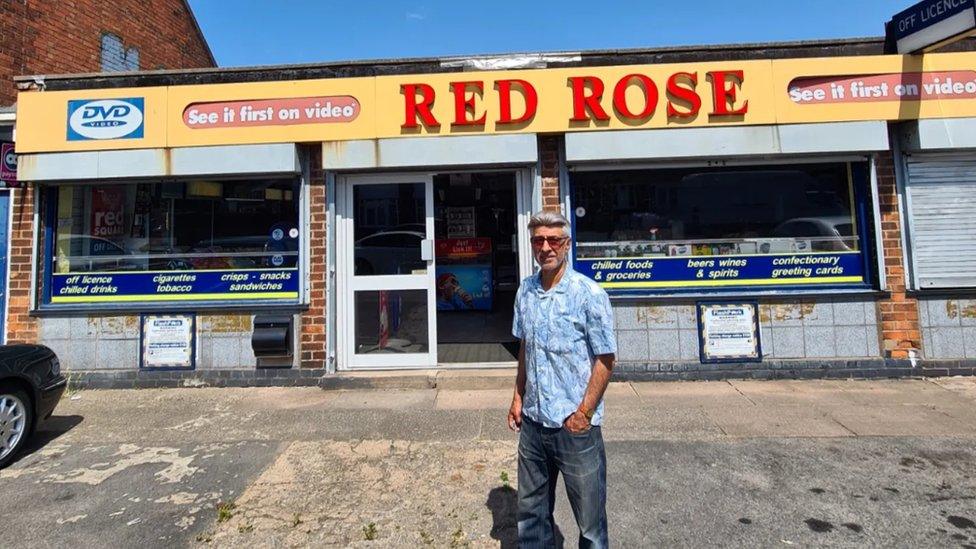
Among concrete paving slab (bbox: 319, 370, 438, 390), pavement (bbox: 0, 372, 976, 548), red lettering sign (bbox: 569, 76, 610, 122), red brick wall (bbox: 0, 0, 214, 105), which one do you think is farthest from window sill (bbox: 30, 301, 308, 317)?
red brick wall (bbox: 0, 0, 214, 105)

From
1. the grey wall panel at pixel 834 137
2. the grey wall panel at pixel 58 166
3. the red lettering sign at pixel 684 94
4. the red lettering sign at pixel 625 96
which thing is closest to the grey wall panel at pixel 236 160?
the grey wall panel at pixel 58 166

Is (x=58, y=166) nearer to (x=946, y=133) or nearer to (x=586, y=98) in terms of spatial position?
(x=586, y=98)

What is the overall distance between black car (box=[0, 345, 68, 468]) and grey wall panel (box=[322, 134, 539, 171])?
3335 millimetres

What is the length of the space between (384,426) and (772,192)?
5.34 meters

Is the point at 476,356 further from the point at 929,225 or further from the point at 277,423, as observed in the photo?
the point at 929,225

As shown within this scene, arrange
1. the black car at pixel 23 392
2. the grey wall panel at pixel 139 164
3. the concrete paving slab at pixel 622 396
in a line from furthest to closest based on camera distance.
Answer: the grey wall panel at pixel 139 164 → the concrete paving slab at pixel 622 396 → the black car at pixel 23 392

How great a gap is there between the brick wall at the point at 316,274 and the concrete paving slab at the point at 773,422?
441cm

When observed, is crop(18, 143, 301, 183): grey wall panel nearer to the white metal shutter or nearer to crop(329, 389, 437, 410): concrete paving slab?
crop(329, 389, 437, 410): concrete paving slab

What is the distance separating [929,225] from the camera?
6227 mm

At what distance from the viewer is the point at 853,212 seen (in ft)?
21.1

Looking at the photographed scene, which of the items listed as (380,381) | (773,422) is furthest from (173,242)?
(773,422)

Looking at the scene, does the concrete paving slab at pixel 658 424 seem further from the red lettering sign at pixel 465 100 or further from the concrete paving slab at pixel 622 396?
the red lettering sign at pixel 465 100

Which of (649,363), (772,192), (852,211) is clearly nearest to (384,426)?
(649,363)

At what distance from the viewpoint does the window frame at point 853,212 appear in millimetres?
6262
